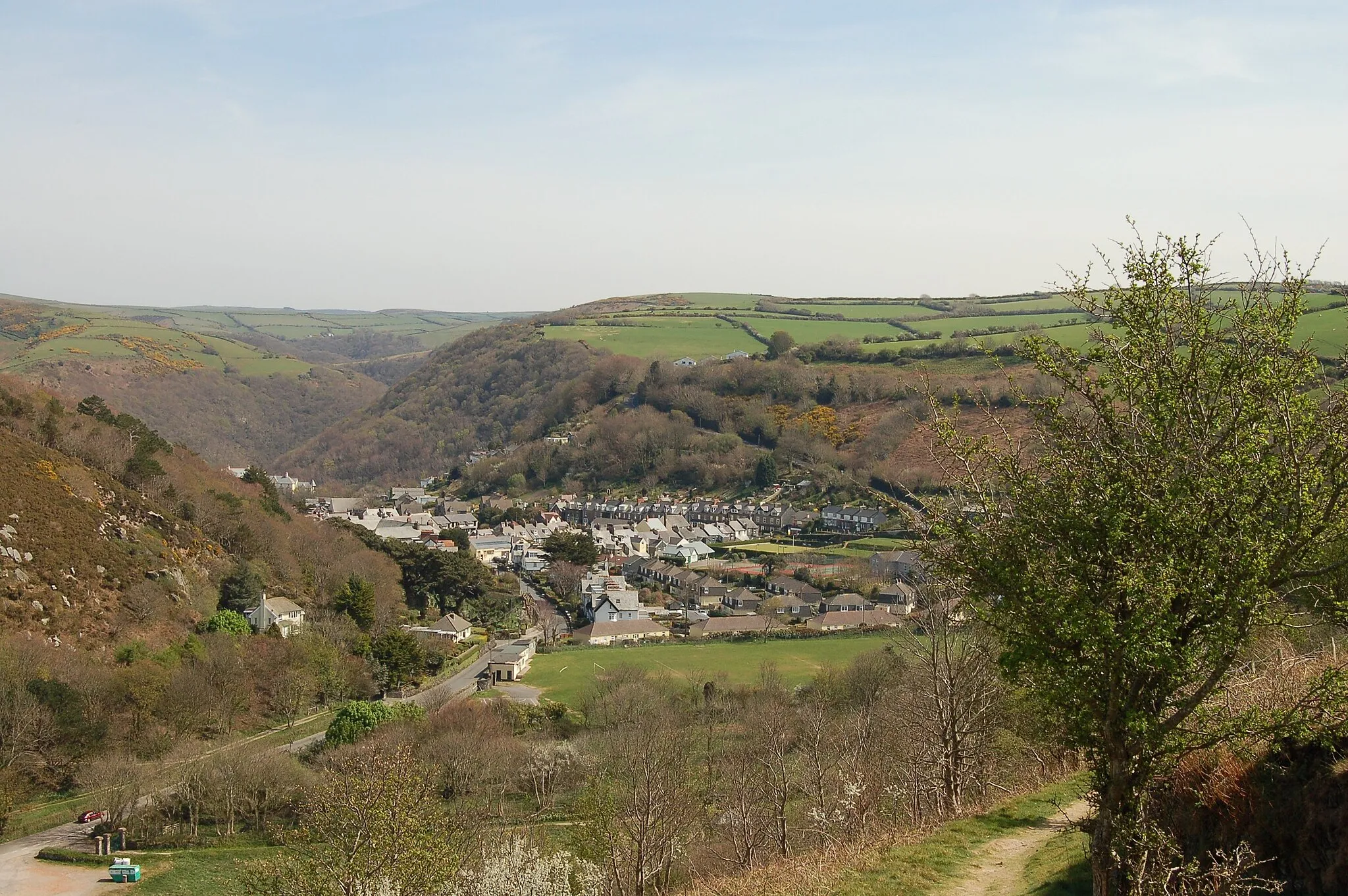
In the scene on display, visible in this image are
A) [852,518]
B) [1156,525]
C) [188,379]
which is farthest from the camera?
[188,379]

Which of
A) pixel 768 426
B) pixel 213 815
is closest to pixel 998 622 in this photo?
pixel 213 815

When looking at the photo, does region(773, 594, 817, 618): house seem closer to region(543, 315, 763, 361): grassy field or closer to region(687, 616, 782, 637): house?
region(687, 616, 782, 637): house

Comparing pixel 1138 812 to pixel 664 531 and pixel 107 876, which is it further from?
pixel 664 531

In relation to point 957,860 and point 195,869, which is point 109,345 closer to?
point 195,869

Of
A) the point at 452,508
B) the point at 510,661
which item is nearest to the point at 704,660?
the point at 510,661

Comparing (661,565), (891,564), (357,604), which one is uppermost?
(357,604)

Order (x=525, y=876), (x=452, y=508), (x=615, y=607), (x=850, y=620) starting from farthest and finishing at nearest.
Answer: (x=452, y=508), (x=615, y=607), (x=850, y=620), (x=525, y=876)

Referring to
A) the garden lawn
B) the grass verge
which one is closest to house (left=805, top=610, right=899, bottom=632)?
the garden lawn
